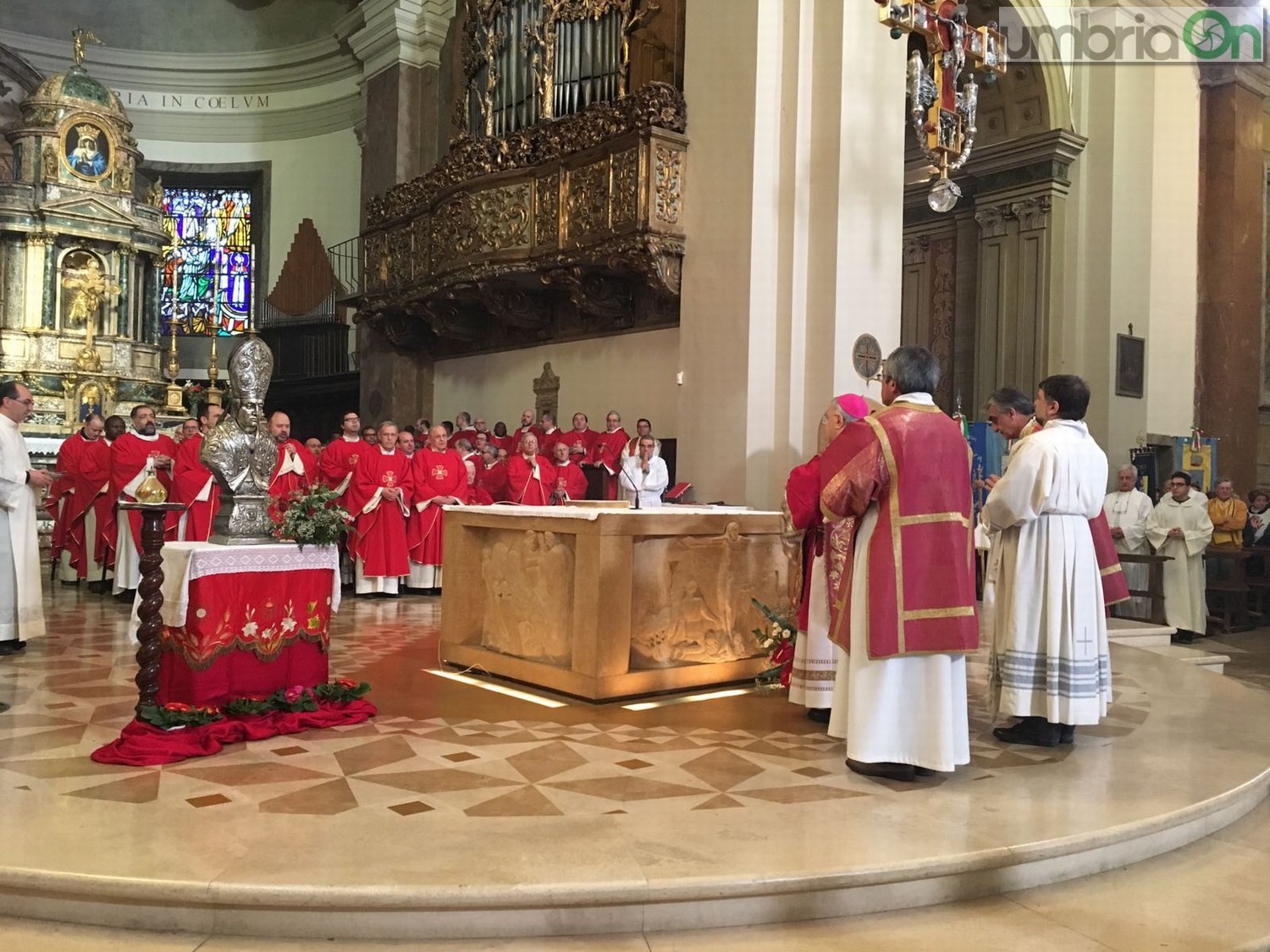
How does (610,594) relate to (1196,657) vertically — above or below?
above

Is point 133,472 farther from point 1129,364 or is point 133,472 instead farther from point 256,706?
point 1129,364

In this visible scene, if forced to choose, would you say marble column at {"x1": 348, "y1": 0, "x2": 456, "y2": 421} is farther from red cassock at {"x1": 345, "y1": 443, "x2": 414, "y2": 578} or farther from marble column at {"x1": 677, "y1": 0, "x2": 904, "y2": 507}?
marble column at {"x1": 677, "y1": 0, "x2": 904, "y2": 507}

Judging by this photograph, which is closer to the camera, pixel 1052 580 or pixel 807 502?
pixel 1052 580

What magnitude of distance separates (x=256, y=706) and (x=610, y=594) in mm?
1828

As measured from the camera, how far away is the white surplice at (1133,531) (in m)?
12.0

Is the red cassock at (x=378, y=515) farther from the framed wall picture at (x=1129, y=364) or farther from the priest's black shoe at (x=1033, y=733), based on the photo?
the framed wall picture at (x=1129, y=364)

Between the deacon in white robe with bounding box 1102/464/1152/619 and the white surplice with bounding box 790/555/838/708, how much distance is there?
741 centimetres

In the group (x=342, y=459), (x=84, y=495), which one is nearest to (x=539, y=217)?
(x=342, y=459)

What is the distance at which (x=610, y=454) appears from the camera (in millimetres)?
11609

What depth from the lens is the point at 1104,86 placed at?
46.1 ft

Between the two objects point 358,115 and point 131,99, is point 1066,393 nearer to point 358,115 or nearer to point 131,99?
point 358,115

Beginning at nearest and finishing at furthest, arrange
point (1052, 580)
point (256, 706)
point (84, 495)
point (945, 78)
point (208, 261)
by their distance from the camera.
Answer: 1. point (1052, 580)
2. point (256, 706)
3. point (945, 78)
4. point (84, 495)
5. point (208, 261)

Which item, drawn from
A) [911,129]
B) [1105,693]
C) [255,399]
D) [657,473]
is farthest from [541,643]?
[911,129]

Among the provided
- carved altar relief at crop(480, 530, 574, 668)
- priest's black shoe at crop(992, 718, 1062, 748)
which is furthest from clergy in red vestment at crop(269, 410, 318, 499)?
priest's black shoe at crop(992, 718, 1062, 748)
